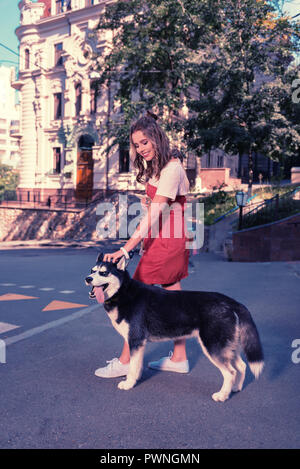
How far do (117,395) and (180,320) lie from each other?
0.82 metres

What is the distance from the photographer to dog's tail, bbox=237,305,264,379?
10.5ft

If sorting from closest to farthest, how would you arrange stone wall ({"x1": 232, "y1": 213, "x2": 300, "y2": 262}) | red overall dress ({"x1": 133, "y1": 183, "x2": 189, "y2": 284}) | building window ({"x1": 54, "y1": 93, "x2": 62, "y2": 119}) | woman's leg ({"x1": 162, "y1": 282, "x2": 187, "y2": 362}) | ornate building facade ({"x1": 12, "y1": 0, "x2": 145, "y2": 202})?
red overall dress ({"x1": 133, "y1": 183, "x2": 189, "y2": 284})
woman's leg ({"x1": 162, "y1": 282, "x2": 187, "y2": 362})
stone wall ({"x1": 232, "y1": 213, "x2": 300, "y2": 262})
ornate building facade ({"x1": 12, "y1": 0, "x2": 145, "y2": 202})
building window ({"x1": 54, "y1": 93, "x2": 62, "y2": 119})

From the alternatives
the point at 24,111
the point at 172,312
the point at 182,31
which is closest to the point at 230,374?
the point at 172,312

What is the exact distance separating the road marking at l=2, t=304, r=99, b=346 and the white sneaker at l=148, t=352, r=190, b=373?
5.92ft

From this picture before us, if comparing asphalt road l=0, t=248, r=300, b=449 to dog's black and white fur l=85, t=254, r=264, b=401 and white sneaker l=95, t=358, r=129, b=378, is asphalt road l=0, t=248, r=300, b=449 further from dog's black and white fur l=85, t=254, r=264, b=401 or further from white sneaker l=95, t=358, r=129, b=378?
dog's black and white fur l=85, t=254, r=264, b=401

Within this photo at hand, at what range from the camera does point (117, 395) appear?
343 centimetres

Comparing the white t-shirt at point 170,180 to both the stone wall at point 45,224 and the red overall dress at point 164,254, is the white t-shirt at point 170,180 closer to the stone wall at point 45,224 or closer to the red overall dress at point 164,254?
the red overall dress at point 164,254

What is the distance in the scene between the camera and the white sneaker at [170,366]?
3.95 metres

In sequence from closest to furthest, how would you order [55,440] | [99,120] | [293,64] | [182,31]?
1. [55,440]
2. [293,64]
3. [182,31]
4. [99,120]

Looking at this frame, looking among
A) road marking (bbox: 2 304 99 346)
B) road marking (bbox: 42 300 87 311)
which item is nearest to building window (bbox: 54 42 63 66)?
road marking (bbox: 42 300 87 311)

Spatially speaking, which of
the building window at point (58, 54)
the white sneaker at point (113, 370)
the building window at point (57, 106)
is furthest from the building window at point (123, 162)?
the white sneaker at point (113, 370)

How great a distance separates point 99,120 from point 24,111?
8758mm
